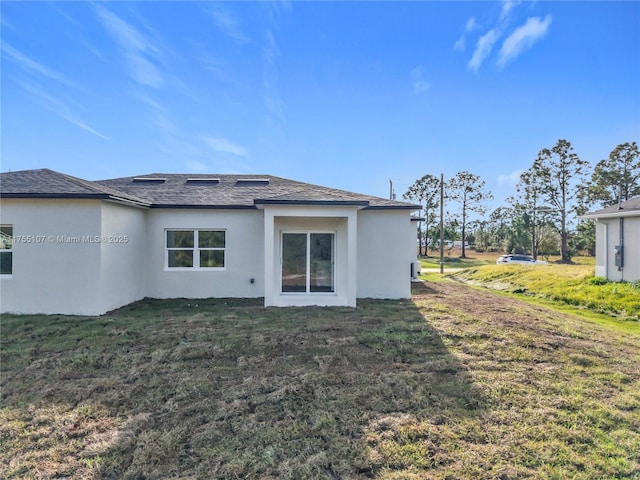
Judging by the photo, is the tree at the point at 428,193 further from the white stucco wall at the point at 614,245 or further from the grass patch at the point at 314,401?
the grass patch at the point at 314,401

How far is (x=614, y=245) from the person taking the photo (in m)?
16.1

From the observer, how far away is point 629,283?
14781 millimetres

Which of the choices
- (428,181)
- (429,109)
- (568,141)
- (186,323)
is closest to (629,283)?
(429,109)

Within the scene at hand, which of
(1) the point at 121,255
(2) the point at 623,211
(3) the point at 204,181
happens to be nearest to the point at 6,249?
(1) the point at 121,255

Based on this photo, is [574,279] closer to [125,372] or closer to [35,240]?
[125,372]

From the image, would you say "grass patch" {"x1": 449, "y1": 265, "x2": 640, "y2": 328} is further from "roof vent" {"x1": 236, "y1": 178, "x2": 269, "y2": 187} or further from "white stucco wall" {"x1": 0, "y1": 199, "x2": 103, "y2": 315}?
"white stucco wall" {"x1": 0, "y1": 199, "x2": 103, "y2": 315}

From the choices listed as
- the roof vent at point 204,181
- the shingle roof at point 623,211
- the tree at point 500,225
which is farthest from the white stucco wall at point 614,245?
the tree at point 500,225

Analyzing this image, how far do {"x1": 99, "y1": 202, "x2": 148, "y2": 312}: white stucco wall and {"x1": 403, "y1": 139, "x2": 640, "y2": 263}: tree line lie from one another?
3176 centimetres

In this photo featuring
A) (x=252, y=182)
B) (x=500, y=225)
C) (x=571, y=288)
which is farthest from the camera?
(x=500, y=225)

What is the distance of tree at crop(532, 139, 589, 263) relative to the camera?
129ft

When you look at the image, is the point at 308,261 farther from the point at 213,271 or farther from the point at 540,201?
the point at 540,201

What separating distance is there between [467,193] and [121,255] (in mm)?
49492

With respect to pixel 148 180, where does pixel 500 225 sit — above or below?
above

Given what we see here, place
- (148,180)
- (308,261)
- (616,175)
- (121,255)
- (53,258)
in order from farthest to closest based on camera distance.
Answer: (616,175)
(148,180)
(308,261)
(121,255)
(53,258)
